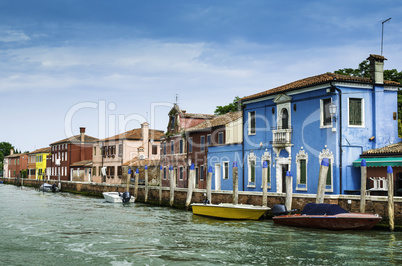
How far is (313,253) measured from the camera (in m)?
15.1

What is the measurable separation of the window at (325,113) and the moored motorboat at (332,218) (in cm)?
583

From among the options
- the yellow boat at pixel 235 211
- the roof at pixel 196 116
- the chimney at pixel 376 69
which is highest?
the chimney at pixel 376 69

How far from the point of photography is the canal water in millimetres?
14305

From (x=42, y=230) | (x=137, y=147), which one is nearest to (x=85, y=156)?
(x=137, y=147)

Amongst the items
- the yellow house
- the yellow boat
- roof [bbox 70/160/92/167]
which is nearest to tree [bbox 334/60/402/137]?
the yellow boat

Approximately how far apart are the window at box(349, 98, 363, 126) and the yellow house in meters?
67.5

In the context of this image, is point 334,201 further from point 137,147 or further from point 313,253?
point 137,147

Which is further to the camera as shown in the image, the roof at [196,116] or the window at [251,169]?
the roof at [196,116]

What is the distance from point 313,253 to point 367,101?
12435 mm

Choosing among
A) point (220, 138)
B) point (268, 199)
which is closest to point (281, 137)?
point (268, 199)

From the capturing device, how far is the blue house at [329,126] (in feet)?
79.2

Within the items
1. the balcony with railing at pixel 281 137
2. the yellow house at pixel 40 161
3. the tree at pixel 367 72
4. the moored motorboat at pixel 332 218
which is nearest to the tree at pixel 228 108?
the tree at pixel 367 72

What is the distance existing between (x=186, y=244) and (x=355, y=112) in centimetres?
1256

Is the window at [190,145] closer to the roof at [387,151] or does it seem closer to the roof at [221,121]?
the roof at [221,121]
